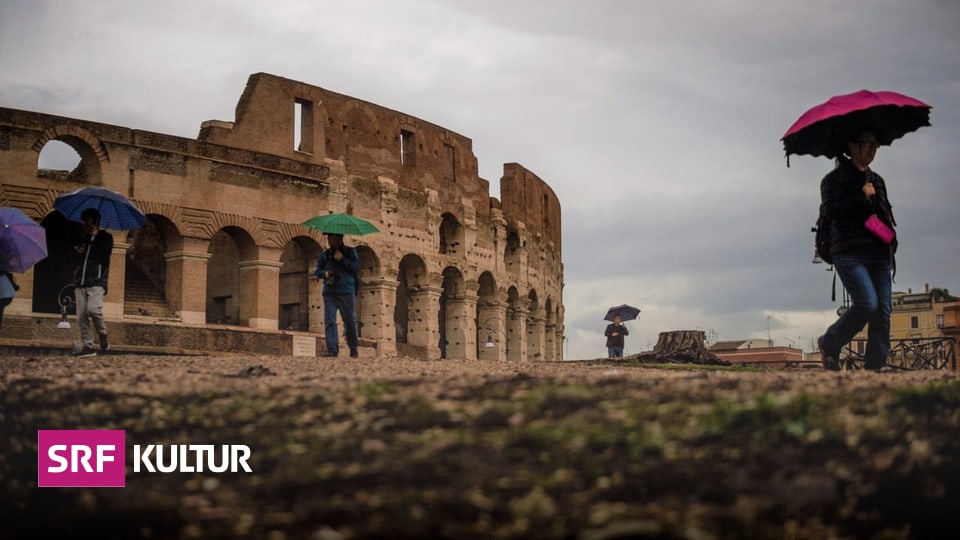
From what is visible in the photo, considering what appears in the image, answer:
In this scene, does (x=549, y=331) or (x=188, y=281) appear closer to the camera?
(x=188, y=281)

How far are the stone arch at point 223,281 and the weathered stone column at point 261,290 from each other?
68 centimetres

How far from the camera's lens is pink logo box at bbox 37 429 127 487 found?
22.8 ft

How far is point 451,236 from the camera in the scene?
28.7 meters

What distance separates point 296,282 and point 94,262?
12.6 meters

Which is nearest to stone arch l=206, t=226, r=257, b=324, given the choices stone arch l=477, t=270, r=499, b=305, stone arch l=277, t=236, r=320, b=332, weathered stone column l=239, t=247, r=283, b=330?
weathered stone column l=239, t=247, r=283, b=330

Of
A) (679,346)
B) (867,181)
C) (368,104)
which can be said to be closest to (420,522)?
(867,181)

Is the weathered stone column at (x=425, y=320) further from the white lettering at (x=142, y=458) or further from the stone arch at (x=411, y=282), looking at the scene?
the white lettering at (x=142, y=458)

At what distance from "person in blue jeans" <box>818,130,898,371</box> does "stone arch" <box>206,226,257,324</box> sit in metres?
16.3

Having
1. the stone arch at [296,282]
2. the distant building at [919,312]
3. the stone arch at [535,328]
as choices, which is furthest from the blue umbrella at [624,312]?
the distant building at [919,312]

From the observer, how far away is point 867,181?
33.1 feet

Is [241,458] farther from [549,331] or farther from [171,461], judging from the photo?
[549,331]

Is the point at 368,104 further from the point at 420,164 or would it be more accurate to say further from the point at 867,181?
the point at 867,181

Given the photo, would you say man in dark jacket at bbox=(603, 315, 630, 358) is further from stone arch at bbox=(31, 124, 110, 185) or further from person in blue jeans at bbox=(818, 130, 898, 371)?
person in blue jeans at bbox=(818, 130, 898, 371)

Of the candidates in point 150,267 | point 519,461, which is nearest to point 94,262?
point 519,461
